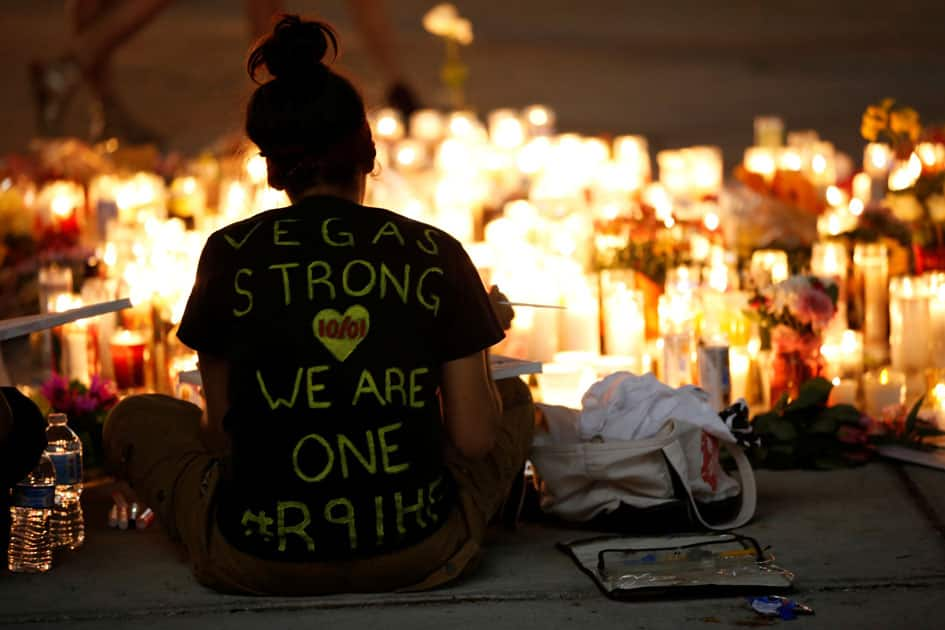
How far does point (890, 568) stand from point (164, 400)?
1.58 meters

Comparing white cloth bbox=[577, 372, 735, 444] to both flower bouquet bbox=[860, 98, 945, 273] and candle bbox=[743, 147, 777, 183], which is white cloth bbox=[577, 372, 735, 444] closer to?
flower bouquet bbox=[860, 98, 945, 273]

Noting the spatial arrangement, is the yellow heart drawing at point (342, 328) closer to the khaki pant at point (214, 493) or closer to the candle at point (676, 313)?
the khaki pant at point (214, 493)

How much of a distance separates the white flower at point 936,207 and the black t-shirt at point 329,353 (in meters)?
2.52

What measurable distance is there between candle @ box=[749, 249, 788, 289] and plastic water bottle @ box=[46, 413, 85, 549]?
206cm

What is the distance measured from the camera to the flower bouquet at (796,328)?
4.64 m

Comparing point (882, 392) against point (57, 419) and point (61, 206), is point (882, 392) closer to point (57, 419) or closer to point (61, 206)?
point (57, 419)

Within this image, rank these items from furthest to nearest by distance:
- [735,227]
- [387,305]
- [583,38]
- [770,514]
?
[583,38]
[735,227]
[770,514]
[387,305]

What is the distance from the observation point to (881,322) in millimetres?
5383

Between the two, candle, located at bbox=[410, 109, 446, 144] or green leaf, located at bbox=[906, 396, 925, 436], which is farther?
candle, located at bbox=[410, 109, 446, 144]

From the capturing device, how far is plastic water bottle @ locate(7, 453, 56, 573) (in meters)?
3.65

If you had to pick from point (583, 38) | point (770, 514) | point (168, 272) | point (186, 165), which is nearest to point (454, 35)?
point (186, 165)

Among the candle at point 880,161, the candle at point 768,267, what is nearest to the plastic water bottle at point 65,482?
the candle at point 768,267

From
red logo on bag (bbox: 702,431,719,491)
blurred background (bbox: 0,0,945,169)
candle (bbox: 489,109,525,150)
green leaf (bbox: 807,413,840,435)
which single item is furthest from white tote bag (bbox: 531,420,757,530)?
blurred background (bbox: 0,0,945,169)

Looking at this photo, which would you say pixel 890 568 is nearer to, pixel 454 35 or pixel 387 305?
pixel 387 305
